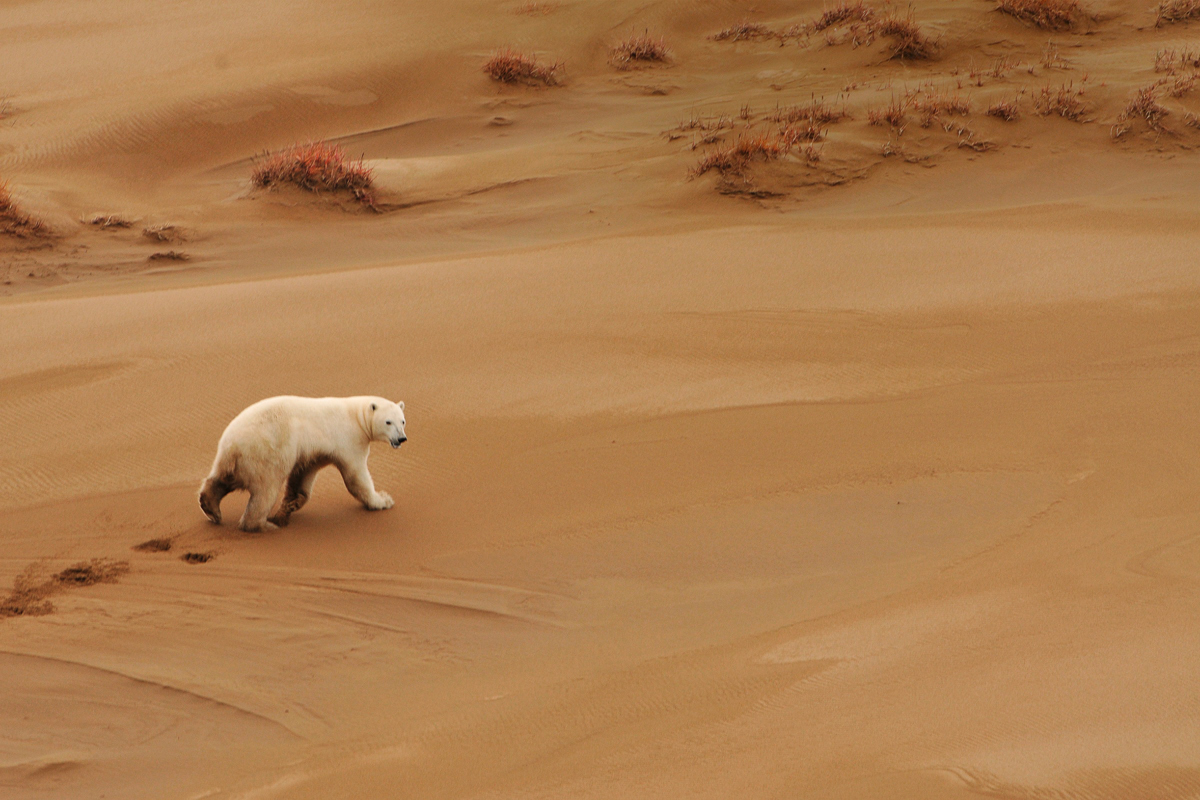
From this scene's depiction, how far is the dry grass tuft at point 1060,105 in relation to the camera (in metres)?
14.2

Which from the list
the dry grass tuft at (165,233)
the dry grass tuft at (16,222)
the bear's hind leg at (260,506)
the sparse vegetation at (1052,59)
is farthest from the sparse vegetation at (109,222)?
the sparse vegetation at (1052,59)

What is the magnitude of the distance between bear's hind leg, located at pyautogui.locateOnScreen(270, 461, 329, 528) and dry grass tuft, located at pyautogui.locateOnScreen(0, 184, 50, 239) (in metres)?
7.27

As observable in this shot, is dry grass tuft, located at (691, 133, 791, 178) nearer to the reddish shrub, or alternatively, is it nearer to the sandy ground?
the sandy ground

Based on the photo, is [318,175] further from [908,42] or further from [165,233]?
[908,42]

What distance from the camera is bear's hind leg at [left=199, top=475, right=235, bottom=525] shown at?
238 inches

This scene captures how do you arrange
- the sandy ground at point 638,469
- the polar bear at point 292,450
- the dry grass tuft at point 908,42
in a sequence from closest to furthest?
the sandy ground at point 638,469
the polar bear at point 292,450
the dry grass tuft at point 908,42

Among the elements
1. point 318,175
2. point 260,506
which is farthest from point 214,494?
point 318,175

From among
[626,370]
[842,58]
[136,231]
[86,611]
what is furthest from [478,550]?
[842,58]

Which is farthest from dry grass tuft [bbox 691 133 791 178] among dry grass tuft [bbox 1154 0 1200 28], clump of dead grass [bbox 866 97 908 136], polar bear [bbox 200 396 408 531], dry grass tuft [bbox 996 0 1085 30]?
dry grass tuft [bbox 1154 0 1200 28]

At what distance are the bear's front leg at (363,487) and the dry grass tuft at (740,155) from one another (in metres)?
7.50

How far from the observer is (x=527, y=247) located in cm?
1152

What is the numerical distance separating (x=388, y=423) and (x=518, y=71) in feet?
41.5

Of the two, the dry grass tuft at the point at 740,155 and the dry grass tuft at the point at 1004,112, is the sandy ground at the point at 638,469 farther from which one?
the dry grass tuft at the point at 740,155

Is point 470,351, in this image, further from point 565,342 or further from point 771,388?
point 771,388
